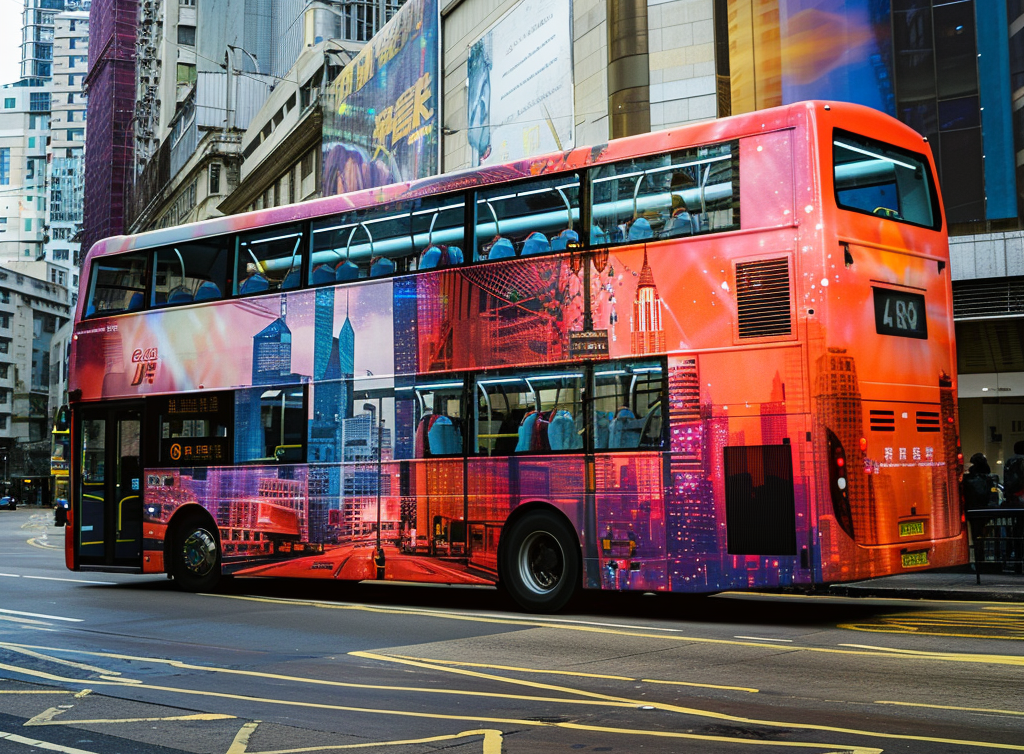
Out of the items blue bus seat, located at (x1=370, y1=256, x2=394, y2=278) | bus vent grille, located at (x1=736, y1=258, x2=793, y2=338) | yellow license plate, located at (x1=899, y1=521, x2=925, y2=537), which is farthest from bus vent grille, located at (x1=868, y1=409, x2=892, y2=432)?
blue bus seat, located at (x1=370, y1=256, x2=394, y2=278)

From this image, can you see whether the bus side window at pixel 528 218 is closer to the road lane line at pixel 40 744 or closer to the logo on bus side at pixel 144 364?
the logo on bus side at pixel 144 364

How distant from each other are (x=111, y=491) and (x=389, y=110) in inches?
1004

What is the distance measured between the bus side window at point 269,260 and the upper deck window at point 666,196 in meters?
4.37

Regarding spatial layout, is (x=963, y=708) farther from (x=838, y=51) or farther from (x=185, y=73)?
(x=185, y=73)

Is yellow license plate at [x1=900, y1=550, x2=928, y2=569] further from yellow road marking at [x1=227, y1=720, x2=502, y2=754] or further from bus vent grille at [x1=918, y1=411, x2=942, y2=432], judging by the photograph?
yellow road marking at [x1=227, y1=720, x2=502, y2=754]

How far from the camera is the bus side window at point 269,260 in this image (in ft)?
48.6

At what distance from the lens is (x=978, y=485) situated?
1720 cm

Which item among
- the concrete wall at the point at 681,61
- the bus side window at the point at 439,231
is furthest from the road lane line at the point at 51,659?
the concrete wall at the point at 681,61

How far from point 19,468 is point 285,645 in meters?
117

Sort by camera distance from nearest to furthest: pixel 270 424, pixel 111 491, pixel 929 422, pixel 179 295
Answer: pixel 929 422 → pixel 270 424 → pixel 179 295 → pixel 111 491

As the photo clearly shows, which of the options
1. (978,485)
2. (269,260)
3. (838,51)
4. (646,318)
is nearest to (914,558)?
(646,318)

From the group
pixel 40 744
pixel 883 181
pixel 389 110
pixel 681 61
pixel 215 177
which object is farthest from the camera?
pixel 215 177

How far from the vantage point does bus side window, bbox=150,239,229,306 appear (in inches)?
614

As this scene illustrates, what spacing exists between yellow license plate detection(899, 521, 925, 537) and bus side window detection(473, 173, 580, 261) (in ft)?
14.1
